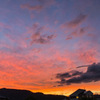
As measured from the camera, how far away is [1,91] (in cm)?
8769

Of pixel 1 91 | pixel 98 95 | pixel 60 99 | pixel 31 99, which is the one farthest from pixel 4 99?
pixel 98 95

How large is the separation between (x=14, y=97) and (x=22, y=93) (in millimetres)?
5759

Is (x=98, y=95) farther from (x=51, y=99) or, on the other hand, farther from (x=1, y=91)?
(x=1, y=91)

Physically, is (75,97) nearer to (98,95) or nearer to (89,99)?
(98,95)

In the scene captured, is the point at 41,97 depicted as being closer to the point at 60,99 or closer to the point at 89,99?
the point at 60,99

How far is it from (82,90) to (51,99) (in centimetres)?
1872

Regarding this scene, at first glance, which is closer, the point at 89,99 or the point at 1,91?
the point at 89,99

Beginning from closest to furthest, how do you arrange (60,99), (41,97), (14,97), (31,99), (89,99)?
(89,99), (31,99), (14,97), (41,97), (60,99)

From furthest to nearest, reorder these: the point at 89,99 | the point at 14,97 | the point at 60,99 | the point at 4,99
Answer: the point at 60,99
the point at 14,97
the point at 4,99
the point at 89,99

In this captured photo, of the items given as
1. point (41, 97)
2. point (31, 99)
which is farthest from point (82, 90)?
point (31, 99)

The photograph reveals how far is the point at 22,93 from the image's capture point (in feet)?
292

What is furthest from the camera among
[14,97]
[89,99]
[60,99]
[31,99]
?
[60,99]

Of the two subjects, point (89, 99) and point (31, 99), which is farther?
point (31, 99)

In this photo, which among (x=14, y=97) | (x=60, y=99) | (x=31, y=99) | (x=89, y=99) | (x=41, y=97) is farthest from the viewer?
(x=60, y=99)
